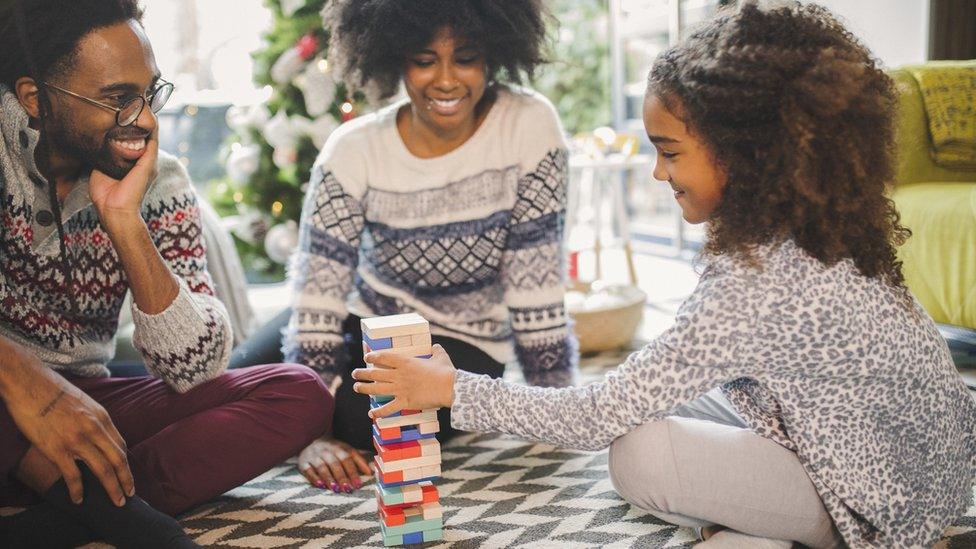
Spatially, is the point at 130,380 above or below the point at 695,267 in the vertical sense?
below

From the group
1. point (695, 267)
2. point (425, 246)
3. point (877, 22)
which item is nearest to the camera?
point (695, 267)

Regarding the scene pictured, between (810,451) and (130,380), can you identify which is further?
(130,380)

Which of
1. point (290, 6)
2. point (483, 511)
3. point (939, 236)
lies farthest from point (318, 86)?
point (939, 236)

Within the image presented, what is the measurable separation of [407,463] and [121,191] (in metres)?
0.65

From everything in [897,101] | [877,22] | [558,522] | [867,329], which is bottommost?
[558,522]

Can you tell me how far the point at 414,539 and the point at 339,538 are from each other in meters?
0.14

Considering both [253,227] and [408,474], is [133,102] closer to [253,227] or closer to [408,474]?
[408,474]

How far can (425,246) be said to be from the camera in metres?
1.96

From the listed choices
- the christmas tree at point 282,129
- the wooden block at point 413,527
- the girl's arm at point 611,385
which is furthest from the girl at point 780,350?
the christmas tree at point 282,129

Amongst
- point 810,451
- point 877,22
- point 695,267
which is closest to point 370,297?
point 695,267

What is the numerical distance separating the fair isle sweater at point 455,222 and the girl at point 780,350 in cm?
63

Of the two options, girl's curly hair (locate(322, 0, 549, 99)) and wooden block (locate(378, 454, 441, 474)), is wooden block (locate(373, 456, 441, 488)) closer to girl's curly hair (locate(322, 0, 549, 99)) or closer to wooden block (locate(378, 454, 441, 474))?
wooden block (locate(378, 454, 441, 474))

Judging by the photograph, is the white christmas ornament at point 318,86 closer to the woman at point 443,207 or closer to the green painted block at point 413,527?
the woman at point 443,207

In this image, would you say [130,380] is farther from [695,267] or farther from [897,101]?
[897,101]
